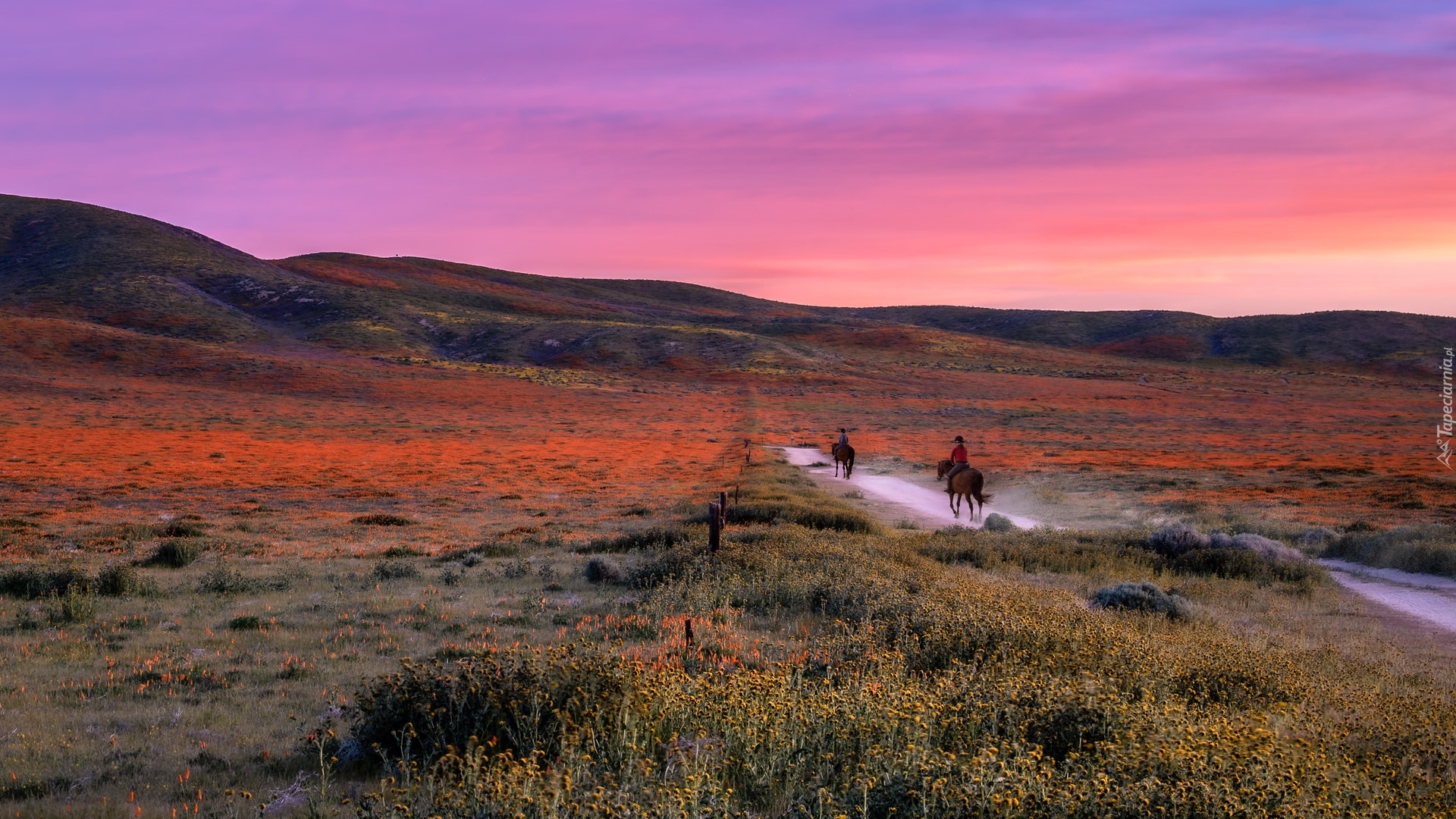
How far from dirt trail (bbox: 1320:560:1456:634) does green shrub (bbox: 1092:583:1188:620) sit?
3.80 m

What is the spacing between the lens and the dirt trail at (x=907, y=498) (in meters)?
23.2

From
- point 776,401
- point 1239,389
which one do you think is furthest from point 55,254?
point 1239,389

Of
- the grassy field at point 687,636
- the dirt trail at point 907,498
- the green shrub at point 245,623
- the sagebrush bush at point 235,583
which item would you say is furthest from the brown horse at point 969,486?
the green shrub at point 245,623

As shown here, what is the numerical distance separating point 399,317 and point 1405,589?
4988 inches

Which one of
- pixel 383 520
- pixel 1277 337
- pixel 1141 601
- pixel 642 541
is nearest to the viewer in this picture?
pixel 1141 601

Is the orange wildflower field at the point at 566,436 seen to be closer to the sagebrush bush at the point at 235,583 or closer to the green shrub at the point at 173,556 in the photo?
the green shrub at the point at 173,556

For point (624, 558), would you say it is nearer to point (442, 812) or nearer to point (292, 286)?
point (442, 812)

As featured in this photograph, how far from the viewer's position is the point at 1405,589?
14961mm

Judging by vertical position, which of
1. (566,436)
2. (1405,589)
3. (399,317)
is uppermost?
(399,317)

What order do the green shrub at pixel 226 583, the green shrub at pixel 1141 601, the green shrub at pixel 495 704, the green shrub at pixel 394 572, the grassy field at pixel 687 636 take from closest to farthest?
the grassy field at pixel 687 636 < the green shrub at pixel 495 704 < the green shrub at pixel 1141 601 < the green shrub at pixel 226 583 < the green shrub at pixel 394 572

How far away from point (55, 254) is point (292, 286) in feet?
122

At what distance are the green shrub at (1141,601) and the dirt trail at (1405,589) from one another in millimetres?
3798

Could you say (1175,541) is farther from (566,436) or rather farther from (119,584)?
(566,436)

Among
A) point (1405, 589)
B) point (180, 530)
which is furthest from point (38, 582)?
point (1405, 589)
